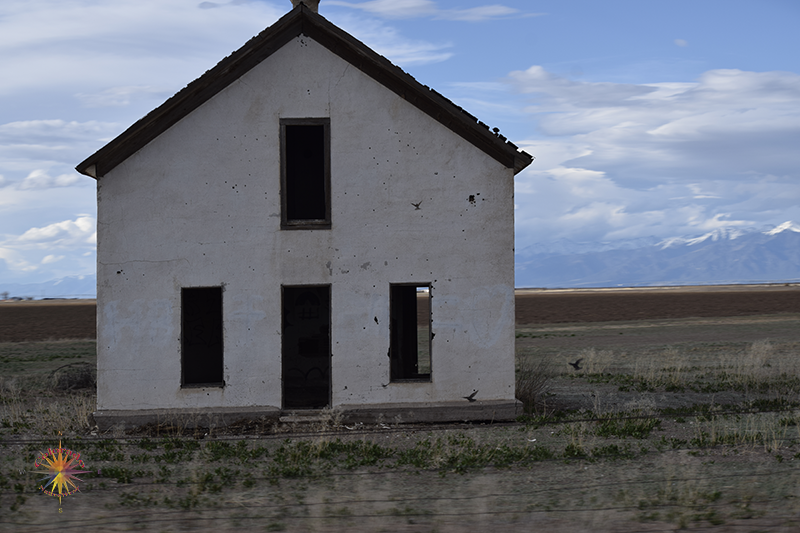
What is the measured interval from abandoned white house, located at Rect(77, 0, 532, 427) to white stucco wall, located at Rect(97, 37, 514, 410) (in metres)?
0.03

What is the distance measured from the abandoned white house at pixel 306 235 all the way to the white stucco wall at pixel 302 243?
25 millimetres

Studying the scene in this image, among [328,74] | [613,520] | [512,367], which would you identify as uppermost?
[328,74]

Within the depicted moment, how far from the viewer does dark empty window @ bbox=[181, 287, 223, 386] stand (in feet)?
55.8

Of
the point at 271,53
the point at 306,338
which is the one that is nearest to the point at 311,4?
the point at 271,53

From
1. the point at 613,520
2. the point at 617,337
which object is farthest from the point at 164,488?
the point at 617,337

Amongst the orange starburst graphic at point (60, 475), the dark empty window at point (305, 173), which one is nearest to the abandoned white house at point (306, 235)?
the orange starburst graphic at point (60, 475)

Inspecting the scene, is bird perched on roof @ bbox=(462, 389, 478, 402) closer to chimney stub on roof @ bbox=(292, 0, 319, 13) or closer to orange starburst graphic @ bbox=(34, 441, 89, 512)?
orange starburst graphic @ bbox=(34, 441, 89, 512)

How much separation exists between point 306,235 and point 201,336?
5.21 m

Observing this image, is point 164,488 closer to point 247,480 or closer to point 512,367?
point 247,480

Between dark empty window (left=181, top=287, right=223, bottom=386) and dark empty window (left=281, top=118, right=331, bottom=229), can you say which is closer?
dark empty window (left=181, top=287, right=223, bottom=386)

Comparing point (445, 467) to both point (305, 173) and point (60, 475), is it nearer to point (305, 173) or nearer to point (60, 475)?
point (60, 475)

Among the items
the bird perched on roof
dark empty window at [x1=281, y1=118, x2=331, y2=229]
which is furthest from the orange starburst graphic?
dark empty window at [x1=281, y1=118, x2=331, y2=229]

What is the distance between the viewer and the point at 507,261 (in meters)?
13.5

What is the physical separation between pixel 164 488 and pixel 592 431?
23.2 ft
